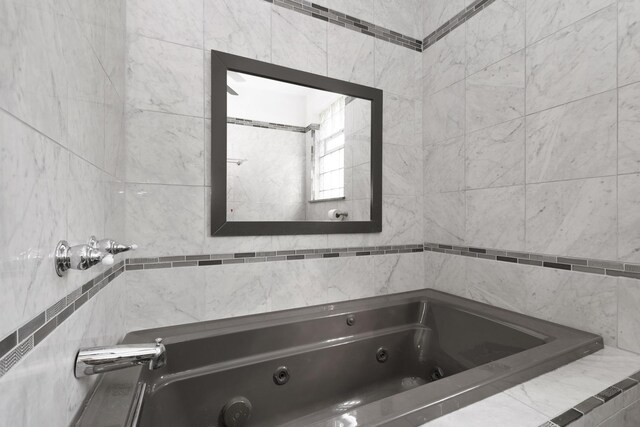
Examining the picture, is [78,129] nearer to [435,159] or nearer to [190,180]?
[190,180]

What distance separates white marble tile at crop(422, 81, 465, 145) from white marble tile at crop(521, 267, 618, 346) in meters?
0.85

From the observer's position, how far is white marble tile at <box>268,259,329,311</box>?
1.51 m

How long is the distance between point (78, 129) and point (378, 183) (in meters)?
1.41

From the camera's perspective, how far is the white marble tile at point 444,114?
169 cm

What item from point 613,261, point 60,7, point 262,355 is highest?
point 60,7

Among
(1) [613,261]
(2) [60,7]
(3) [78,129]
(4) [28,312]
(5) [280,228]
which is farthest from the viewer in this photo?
(5) [280,228]

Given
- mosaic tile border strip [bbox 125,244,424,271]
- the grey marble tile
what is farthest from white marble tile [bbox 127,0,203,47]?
the grey marble tile

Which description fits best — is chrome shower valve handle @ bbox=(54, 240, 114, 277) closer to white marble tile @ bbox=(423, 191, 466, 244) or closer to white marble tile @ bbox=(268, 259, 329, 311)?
white marble tile @ bbox=(268, 259, 329, 311)

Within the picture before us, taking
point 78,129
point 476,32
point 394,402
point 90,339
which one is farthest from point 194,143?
point 476,32

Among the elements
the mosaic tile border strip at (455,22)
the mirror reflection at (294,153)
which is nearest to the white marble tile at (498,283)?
the mirror reflection at (294,153)

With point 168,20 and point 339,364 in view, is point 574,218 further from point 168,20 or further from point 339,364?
point 168,20

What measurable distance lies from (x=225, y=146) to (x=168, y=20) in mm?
573

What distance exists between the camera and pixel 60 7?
577 millimetres

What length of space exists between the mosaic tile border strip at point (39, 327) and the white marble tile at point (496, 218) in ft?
5.43
